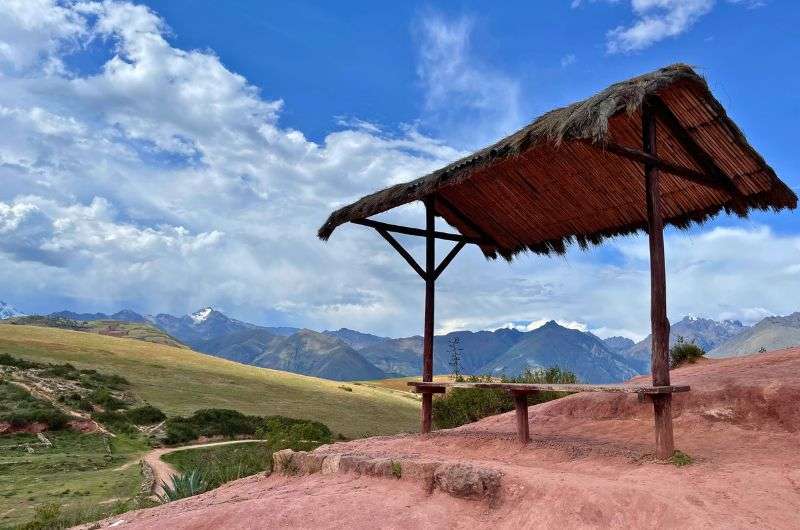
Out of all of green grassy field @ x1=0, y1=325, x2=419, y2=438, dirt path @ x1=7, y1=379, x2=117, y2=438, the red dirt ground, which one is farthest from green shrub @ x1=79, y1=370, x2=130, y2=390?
the red dirt ground

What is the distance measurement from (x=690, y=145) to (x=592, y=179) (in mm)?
1641

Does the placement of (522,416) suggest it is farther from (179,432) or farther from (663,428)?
(179,432)

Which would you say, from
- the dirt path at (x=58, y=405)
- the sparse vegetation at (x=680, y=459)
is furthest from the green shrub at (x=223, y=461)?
the sparse vegetation at (x=680, y=459)

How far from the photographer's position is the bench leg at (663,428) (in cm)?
693

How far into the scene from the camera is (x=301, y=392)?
162 ft

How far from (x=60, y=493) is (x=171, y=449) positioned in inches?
417

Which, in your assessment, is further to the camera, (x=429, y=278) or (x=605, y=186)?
Result: (x=429, y=278)

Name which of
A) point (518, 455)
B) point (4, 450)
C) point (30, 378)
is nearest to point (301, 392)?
point (30, 378)

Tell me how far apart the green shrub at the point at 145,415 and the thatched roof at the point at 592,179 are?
2159cm

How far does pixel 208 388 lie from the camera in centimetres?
4291

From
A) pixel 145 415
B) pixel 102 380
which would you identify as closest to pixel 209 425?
pixel 145 415

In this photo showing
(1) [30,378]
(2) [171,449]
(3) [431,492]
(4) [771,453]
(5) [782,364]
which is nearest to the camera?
(3) [431,492]

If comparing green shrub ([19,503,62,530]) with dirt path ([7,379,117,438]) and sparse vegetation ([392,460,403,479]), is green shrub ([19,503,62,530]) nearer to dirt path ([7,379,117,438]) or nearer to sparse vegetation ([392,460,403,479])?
sparse vegetation ([392,460,403,479])

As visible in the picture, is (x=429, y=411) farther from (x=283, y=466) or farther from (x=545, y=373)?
(x=545, y=373)
